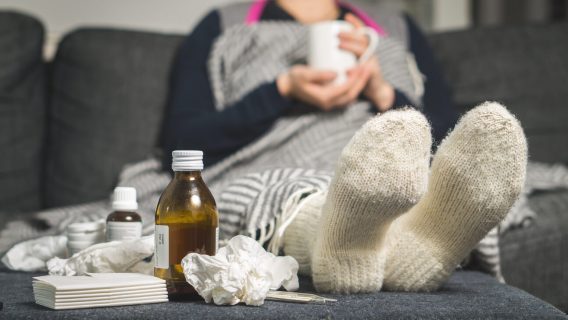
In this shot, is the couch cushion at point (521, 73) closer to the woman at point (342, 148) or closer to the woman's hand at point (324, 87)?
the woman at point (342, 148)

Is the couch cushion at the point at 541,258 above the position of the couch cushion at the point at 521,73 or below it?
below

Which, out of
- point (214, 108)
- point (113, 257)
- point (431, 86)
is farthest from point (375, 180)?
point (431, 86)

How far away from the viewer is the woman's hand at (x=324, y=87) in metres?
1.23

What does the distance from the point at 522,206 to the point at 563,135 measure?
1.95ft

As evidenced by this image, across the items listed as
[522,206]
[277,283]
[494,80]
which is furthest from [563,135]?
[277,283]

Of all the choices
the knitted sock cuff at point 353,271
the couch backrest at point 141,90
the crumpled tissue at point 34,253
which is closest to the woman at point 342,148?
the knitted sock cuff at point 353,271

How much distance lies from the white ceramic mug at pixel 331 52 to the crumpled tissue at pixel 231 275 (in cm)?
62

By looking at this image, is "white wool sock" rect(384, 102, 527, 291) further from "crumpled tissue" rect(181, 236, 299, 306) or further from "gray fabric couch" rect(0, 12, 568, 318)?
"gray fabric couch" rect(0, 12, 568, 318)

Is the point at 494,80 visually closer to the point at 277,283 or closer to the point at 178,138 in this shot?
the point at 178,138

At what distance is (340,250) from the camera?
749mm

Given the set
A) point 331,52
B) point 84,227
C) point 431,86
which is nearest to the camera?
point 84,227

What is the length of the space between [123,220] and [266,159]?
491 millimetres

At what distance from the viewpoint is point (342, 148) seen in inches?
40.0

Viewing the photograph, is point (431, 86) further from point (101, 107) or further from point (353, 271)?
point (353, 271)
